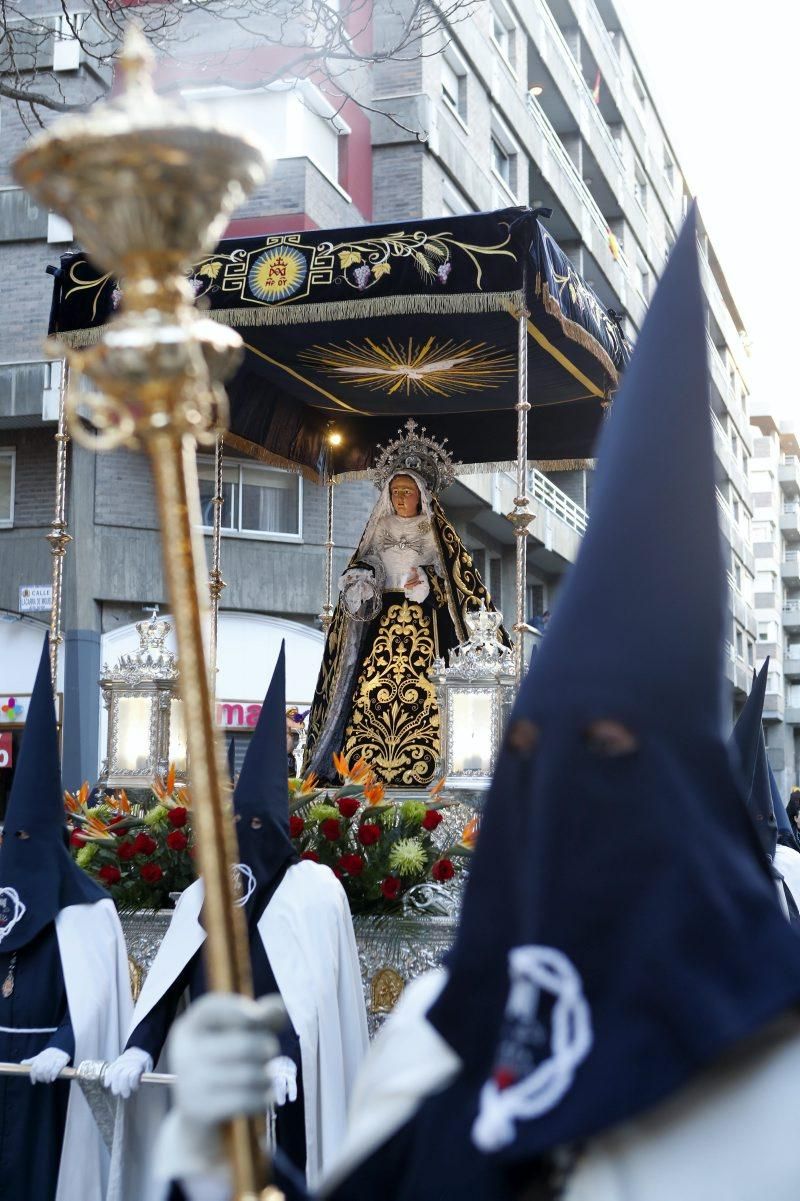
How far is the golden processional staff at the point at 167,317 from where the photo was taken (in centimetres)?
153

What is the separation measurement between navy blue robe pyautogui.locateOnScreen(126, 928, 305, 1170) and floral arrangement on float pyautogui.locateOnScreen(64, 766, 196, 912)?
1413 mm

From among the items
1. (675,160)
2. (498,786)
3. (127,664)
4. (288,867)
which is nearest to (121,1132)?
(288,867)

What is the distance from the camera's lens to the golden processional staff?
5.02ft

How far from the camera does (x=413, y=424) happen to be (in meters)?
10.3

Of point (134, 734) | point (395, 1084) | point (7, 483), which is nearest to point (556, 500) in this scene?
point (7, 483)

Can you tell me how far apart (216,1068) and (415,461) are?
339 inches

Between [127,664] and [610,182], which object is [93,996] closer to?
[127,664]

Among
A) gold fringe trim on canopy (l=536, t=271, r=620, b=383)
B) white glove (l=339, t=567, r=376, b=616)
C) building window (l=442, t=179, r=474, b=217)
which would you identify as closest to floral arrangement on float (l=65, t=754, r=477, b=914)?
white glove (l=339, t=567, r=376, b=616)

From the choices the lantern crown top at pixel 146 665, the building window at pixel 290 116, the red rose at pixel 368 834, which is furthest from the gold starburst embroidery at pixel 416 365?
the building window at pixel 290 116

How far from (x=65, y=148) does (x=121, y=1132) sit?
4.24 meters

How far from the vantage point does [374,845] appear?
6469 mm

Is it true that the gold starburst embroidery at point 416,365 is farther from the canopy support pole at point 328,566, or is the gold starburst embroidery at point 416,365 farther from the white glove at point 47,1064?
the white glove at point 47,1064

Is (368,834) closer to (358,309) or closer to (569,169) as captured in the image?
(358,309)

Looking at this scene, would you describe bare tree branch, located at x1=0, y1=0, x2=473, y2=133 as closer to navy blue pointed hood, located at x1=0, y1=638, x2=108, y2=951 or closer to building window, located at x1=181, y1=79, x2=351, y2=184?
building window, located at x1=181, y1=79, x2=351, y2=184
